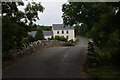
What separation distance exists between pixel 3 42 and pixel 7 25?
4.24 ft

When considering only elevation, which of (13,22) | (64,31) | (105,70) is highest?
(64,31)

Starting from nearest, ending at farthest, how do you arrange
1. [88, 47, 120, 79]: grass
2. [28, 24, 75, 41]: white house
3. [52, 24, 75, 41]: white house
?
[88, 47, 120, 79]: grass, [28, 24, 75, 41]: white house, [52, 24, 75, 41]: white house

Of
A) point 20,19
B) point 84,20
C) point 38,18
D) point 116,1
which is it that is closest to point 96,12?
point 84,20

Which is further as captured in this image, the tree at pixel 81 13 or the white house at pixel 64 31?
the white house at pixel 64 31

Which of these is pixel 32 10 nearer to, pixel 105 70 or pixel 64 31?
pixel 105 70

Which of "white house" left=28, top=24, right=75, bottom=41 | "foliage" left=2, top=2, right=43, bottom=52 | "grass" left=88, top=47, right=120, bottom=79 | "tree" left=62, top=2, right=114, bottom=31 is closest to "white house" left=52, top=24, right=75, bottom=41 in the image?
"white house" left=28, top=24, right=75, bottom=41

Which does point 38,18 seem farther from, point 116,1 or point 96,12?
point 116,1

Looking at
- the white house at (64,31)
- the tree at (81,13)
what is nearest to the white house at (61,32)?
the white house at (64,31)

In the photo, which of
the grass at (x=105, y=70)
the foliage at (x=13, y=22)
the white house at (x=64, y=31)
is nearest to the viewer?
the grass at (x=105, y=70)

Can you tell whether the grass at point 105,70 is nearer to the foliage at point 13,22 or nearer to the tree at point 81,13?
the foliage at point 13,22

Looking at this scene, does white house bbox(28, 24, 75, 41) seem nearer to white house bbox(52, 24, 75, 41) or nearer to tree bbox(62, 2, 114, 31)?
white house bbox(52, 24, 75, 41)

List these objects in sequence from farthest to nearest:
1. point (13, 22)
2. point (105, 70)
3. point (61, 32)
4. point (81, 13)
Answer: point (61, 32), point (81, 13), point (13, 22), point (105, 70)

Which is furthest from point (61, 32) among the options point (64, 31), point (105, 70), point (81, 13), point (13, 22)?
point (105, 70)

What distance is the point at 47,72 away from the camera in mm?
15047
